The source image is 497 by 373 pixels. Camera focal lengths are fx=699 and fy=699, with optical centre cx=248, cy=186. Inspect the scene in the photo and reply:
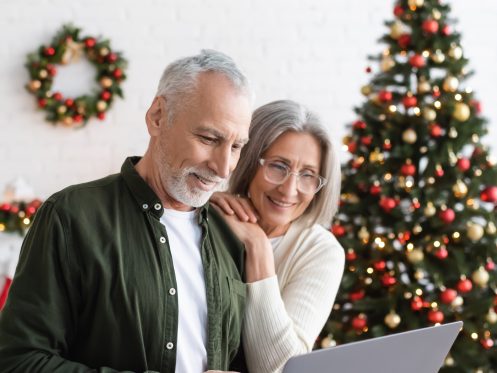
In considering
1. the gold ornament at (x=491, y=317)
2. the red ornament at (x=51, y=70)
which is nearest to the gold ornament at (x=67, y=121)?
the red ornament at (x=51, y=70)

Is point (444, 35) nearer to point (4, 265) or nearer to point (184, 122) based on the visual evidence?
point (184, 122)

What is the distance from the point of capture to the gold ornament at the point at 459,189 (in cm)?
317

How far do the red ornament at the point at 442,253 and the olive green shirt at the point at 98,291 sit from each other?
183 centimetres

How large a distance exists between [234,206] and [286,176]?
0.17 meters

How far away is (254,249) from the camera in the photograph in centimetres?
179

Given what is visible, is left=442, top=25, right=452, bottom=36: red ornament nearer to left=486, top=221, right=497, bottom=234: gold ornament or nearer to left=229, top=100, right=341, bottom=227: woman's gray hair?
left=486, top=221, right=497, bottom=234: gold ornament

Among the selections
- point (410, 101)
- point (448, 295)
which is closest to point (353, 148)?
point (410, 101)

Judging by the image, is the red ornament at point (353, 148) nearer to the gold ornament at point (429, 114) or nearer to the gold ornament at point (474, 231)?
the gold ornament at point (429, 114)

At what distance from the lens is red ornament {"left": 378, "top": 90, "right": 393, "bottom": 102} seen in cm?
333

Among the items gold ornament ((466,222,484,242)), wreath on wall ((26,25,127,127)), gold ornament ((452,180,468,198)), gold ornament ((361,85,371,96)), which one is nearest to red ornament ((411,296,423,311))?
gold ornament ((466,222,484,242))

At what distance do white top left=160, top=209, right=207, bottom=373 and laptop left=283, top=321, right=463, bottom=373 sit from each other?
1.04 ft

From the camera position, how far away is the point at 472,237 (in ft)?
10.3

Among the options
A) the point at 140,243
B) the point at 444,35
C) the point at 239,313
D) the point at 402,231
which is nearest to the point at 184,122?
the point at 140,243

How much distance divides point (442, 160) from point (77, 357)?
222cm
